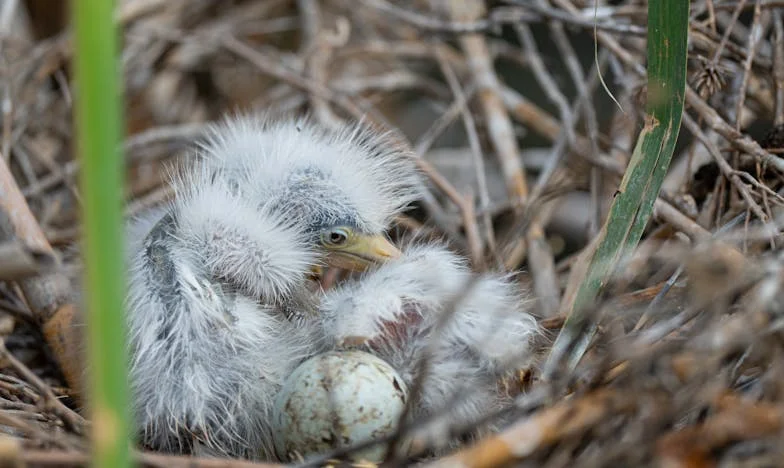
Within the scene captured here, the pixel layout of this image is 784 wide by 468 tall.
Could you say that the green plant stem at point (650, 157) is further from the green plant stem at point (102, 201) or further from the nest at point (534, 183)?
the green plant stem at point (102, 201)

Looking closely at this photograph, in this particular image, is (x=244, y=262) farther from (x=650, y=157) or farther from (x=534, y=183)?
(x=534, y=183)

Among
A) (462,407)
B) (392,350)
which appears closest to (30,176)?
(392,350)

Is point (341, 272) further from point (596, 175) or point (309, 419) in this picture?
point (309, 419)

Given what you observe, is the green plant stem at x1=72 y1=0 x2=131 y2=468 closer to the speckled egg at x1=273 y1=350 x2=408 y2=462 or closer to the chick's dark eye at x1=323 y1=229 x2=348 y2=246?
the speckled egg at x1=273 y1=350 x2=408 y2=462

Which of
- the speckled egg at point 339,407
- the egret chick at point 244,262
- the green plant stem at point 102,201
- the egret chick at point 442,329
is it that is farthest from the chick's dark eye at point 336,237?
the green plant stem at point 102,201

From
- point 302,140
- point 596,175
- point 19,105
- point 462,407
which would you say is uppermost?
point 19,105

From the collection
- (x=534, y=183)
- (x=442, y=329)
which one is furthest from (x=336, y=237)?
(x=534, y=183)
